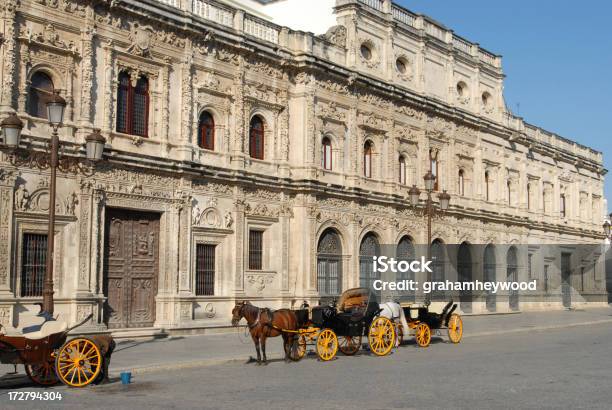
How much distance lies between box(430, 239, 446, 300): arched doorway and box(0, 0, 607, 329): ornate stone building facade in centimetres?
52

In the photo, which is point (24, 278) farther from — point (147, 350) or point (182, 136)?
point (182, 136)

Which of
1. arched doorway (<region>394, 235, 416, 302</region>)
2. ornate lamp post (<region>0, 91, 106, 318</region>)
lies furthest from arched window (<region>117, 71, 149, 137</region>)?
arched doorway (<region>394, 235, 416, 302</region>)

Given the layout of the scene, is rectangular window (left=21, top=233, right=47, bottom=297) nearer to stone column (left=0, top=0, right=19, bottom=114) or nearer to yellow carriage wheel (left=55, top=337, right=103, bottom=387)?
stone column (left=0, top=0, right=19, bottom=114)

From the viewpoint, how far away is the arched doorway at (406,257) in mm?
36250

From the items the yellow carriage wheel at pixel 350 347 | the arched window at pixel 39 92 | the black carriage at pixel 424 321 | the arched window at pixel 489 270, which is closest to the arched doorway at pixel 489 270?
the arched window at pixel 489 270

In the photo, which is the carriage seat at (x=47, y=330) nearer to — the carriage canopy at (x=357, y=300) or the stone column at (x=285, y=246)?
the carriage canopy at (x=357, y=300)

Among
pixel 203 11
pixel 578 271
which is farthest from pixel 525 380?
pixel 578 271

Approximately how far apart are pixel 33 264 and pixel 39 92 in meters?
4.67

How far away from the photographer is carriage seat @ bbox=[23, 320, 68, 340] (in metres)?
12.7

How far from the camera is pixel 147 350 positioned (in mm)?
20188

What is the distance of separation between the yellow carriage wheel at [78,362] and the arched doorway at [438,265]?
27.5 metres

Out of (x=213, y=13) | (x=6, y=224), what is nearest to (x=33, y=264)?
(x=6, y=224)

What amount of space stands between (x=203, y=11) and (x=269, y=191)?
6.61 metres

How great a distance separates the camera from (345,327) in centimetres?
1859
